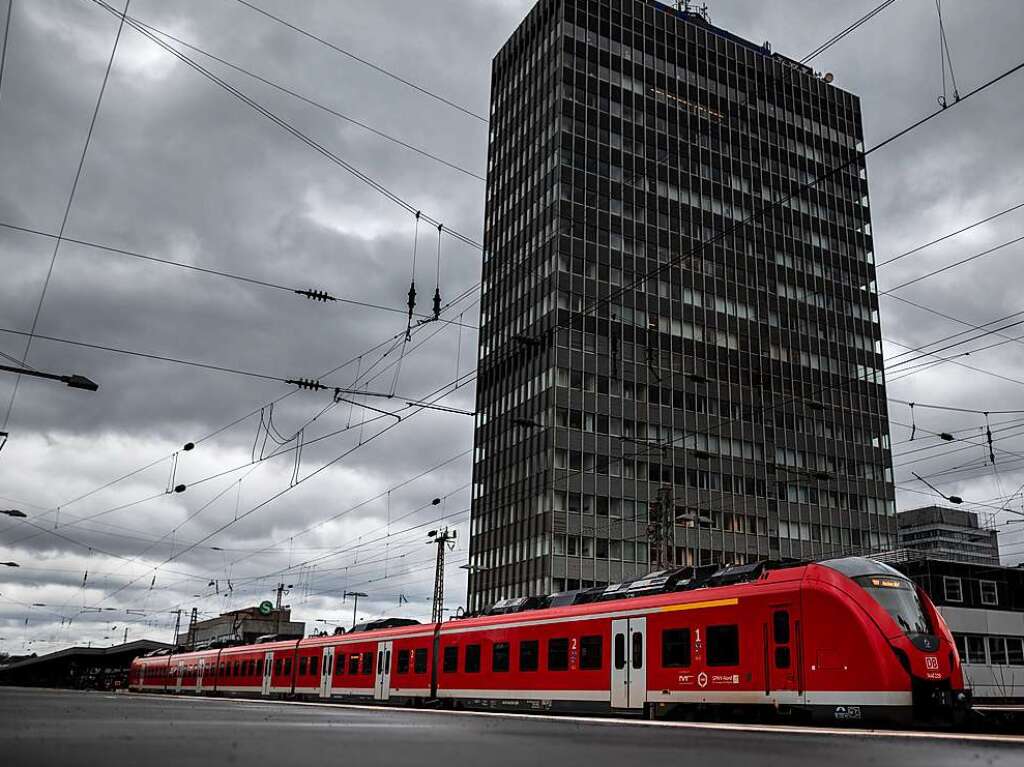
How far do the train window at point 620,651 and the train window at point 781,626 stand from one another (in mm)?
5033

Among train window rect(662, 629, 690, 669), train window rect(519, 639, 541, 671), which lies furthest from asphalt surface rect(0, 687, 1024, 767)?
train window rect(519, 639, 541, 671)

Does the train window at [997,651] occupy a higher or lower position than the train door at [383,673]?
higher

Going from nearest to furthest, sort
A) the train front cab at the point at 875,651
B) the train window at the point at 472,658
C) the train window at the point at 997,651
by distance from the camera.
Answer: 1. the train front cab at the point at 875,651
2. the train window at the point at 472,658
3. the train window at the point at 997,651

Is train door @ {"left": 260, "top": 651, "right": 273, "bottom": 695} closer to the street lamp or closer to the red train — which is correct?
the red train

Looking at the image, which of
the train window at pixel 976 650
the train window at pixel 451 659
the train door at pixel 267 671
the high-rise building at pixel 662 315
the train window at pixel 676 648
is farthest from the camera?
the high-rise building at pixel 662 315

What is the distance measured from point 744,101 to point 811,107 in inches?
398

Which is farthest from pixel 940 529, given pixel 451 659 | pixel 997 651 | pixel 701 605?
pixel 701 605

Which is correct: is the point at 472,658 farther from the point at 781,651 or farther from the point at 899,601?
the point at 899,601

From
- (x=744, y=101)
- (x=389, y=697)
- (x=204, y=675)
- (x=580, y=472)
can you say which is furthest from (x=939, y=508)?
(x=389, y=697)

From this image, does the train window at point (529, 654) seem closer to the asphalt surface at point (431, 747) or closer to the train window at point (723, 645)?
the train window at point (723, 645)

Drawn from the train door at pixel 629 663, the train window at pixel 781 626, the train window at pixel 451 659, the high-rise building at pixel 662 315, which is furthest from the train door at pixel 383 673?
the high-rise building at pixel 662 315

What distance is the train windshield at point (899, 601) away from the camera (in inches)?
756

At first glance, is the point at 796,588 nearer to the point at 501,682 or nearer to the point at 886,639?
the point at 886,639

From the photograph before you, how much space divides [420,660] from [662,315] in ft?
→ 190
